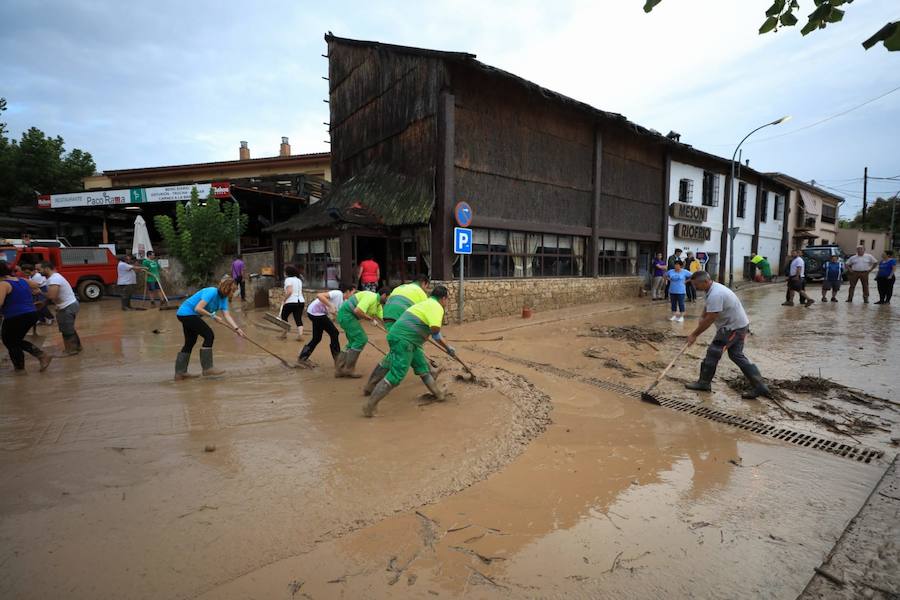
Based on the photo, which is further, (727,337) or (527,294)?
(527,294)

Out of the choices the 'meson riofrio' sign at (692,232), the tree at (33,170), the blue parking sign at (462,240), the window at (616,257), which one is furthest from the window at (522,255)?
the tree at (33,170)

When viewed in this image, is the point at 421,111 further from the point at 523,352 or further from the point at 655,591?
the point at 655,591

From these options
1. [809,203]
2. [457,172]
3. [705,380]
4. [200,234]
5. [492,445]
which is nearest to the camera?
[492,445]

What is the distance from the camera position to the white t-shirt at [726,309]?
17.2 feet

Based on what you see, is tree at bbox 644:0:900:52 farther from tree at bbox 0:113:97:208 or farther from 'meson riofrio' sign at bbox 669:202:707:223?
tree at bbox 0:113:97:208

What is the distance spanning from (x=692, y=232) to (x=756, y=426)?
16645 millimetres

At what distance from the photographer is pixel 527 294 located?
12.6 meters

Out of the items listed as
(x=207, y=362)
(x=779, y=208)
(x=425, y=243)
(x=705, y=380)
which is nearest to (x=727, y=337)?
(x=705, y=380)

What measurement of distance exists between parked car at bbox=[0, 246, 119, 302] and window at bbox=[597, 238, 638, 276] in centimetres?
1734

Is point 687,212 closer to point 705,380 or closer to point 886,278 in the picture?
point 886,278

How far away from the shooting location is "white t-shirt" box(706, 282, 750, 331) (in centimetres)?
525

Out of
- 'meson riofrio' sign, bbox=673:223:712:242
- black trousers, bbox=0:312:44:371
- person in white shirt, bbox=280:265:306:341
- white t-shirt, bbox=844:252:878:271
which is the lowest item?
black trousers, bbox=0:312:44:371

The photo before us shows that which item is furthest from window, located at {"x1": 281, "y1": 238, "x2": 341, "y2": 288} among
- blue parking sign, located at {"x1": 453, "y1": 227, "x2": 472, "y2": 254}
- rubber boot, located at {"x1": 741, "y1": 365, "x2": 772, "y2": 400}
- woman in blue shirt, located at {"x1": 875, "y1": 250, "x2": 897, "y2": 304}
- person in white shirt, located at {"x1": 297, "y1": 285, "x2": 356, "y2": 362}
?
woman in blue shirt, located at {"x1": 875, "y1": 250, "x2": 897, "y2": 304}

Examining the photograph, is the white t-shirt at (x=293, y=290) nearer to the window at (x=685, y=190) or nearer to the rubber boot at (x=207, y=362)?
the rubber boot at (x=207, y=362)
